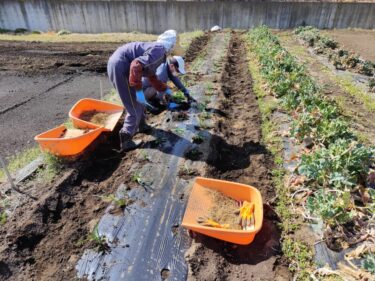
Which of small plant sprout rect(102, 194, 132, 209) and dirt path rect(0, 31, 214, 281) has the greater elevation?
small plant sprout rect(102, 194, 132, 209)

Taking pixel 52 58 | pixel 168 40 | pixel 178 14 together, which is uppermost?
pixel 168 40

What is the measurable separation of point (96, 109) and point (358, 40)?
1620 centimetres

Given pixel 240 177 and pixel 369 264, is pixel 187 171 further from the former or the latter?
pixel 369 264

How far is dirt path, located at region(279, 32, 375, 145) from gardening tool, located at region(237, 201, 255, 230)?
307cm

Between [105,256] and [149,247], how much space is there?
0.43m

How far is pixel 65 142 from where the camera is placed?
12.7 ft

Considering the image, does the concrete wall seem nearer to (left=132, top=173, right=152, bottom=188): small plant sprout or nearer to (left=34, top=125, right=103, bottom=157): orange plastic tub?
(left=34, top=125, right=103, bottom=157): orange plastic tub

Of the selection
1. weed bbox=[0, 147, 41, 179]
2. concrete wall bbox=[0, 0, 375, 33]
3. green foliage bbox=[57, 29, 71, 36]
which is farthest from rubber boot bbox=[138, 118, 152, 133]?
green foliage bbox=[57, 29, 71, 36]

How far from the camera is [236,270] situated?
2.69m

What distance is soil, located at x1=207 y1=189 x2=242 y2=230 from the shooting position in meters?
3.05

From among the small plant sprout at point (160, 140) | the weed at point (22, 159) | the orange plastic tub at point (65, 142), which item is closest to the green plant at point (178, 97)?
A: the small plant sprout at point (160, 140)

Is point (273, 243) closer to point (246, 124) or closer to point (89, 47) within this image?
point (246, 124)

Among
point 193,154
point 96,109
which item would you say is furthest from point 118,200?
point 96,109

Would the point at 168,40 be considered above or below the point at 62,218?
above
